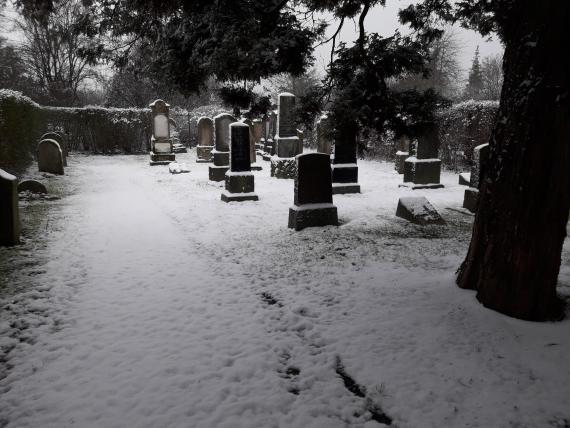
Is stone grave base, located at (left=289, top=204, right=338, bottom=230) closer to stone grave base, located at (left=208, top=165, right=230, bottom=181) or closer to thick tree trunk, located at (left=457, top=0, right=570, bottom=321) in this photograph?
thick tree trunk, located at (left=457, top=0, right=570, bottom=321)

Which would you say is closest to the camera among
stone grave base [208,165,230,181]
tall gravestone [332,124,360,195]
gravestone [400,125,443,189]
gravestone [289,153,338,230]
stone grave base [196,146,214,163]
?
gravestone [289,153,338,230]

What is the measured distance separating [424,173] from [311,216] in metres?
5.95

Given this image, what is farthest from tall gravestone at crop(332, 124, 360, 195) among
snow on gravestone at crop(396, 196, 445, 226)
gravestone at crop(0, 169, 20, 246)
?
gravestone at crop(0, 169, 20, 246)

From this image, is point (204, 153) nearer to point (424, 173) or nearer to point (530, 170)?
point (424, 173)

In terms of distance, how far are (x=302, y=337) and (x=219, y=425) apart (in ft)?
4.07

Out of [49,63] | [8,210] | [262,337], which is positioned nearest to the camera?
[262,337]

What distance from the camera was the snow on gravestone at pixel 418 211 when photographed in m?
7.39

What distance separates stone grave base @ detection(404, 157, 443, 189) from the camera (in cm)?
1148

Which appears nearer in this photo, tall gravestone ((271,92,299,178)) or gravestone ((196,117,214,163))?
tall gravestone ((271,92,299,178))

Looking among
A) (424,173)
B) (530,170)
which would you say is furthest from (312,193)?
(424,173)

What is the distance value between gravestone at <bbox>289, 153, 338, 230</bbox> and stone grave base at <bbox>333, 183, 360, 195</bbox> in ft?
11.3

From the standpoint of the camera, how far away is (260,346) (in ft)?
10.8

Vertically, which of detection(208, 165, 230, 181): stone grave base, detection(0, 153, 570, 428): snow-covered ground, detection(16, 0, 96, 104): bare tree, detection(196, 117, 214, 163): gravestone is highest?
detection(16, 0, 96, 104): bare tree

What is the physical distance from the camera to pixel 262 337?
11.4 ft
